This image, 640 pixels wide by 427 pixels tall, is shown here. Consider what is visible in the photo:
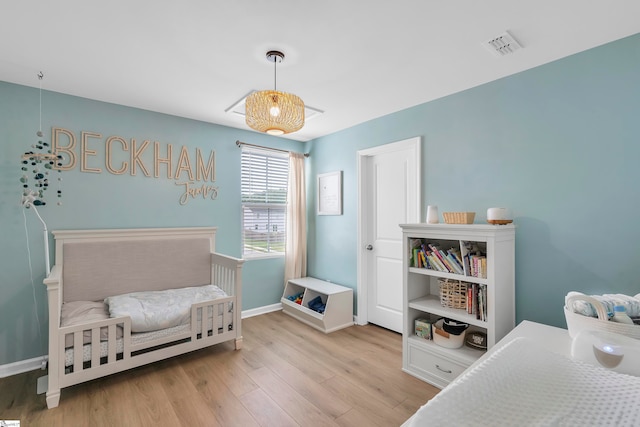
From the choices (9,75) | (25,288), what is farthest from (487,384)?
(9,75)

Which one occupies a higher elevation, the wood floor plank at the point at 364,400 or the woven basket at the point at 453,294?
the woven basket at the point at 453,294

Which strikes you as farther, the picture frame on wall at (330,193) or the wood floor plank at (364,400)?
the picture frame on wall at (330,193)

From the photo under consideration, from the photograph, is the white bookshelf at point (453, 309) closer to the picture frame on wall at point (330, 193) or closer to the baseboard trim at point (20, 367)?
the picture frame on wall at point (330, 193)

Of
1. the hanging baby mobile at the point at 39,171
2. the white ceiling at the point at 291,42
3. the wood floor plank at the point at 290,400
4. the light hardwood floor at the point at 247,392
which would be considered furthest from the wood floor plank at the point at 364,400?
the hanging baby mobile at the point at 39,171

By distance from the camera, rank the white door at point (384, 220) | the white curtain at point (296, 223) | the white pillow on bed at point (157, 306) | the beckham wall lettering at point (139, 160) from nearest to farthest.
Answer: the white pillow on bed at point (157, 306), the beckham wall lettering at point (139, 160), the white door at point (384, 220), the white curtain at point (296, 223)

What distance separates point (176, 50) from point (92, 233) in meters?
1.84

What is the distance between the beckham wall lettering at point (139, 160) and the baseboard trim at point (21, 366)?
1616 mm

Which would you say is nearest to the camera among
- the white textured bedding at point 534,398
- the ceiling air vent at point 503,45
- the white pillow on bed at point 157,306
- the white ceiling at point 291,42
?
the white textured bedding at point 534,398

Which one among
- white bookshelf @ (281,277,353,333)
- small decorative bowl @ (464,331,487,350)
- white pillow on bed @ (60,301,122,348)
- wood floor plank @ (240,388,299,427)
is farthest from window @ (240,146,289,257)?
small decorative bowl @ (464,331,487,350)

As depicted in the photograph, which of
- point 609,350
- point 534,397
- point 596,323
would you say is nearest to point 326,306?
point 596,323

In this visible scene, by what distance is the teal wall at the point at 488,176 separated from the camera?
5.87ft

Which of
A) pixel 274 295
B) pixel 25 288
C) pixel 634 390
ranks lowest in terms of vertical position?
pixel 274 295

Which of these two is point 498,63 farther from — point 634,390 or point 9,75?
point 9,75

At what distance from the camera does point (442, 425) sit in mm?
626
